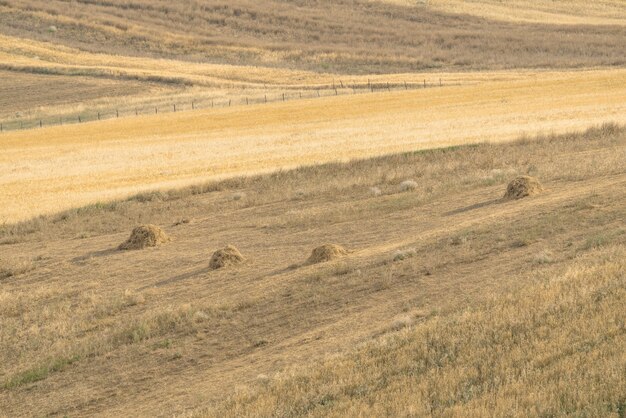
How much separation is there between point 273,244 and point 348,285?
19.9 feet

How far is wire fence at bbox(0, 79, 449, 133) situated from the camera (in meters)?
73.9

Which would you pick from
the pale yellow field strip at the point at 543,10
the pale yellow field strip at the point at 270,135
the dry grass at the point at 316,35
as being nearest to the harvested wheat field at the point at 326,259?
the pale yellow field strip at the point at 270,135

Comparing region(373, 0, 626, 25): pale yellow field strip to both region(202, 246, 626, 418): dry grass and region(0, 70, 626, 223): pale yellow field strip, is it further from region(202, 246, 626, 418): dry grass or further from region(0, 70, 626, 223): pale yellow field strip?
region(202, 246, 626, 418): dry grass

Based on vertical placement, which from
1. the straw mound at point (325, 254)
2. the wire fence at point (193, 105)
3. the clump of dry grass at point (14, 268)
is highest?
the straw mound at point (325, 254)

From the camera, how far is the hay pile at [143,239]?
26.7m

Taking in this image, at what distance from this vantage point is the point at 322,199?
30.6 metres

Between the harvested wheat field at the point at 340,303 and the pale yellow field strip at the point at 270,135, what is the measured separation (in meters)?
7.10

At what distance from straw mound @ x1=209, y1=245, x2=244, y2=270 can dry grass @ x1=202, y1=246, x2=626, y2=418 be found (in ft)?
26.1

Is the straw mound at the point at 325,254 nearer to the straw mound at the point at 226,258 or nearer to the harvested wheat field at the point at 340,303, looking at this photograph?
the harvested wheat field at the point at 340,303

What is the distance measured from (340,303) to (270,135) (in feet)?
115

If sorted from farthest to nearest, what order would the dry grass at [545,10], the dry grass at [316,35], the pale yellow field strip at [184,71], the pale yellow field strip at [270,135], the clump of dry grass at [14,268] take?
1. the dry grass at [545,10]
2. the dry grass at [316,35]
3. the pale yellow field strip at [184,71]
4. the pale yellow field strip at [270,135]
5. the clump of dry grass at [14,268]

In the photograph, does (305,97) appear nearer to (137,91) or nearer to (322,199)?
(137,91)

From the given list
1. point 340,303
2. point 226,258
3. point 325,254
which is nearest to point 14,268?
point 226,258

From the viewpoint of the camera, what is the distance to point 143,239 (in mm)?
26719
